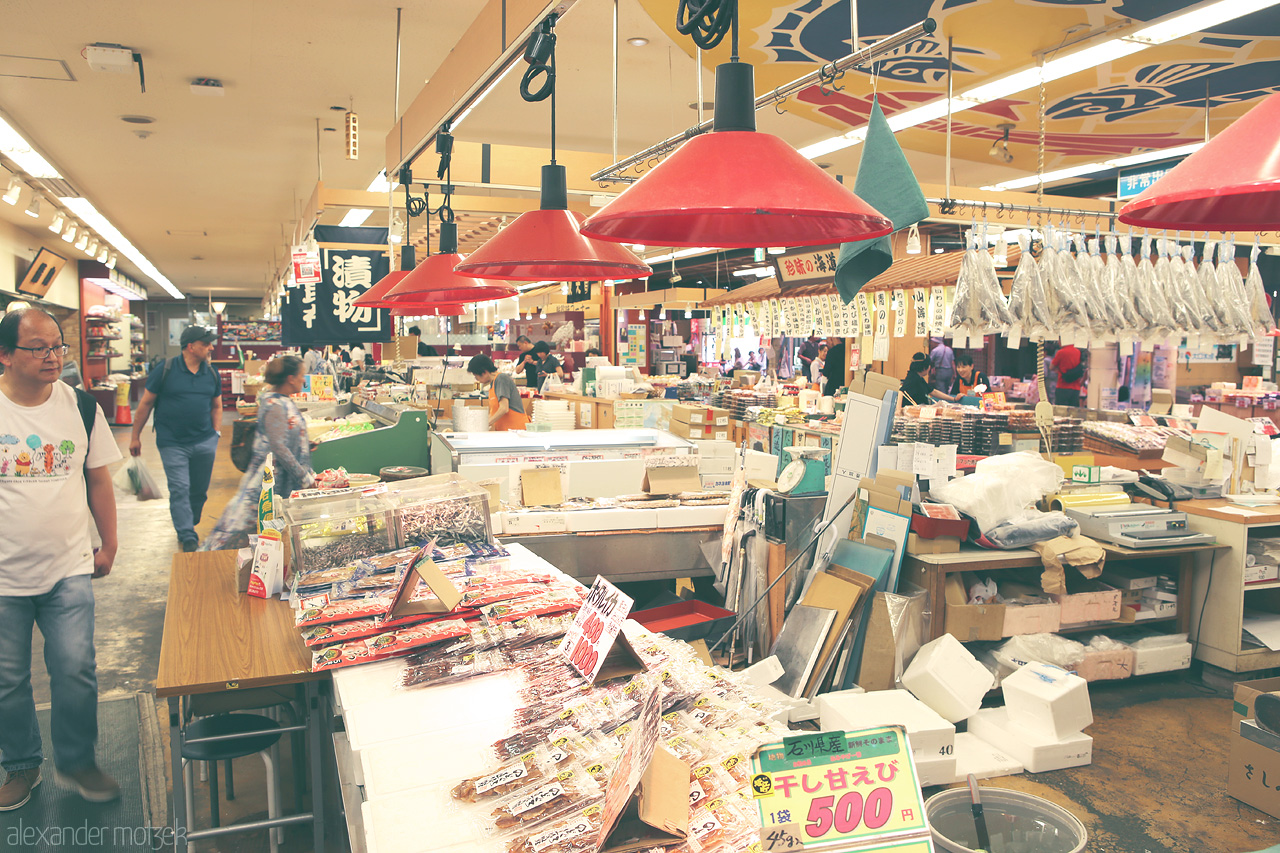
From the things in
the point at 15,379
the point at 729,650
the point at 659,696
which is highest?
the point at 15,379

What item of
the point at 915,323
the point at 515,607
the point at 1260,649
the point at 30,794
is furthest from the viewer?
the point at 915,323

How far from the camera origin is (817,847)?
1490mm

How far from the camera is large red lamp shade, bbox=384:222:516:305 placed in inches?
122

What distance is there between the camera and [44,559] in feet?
9.68

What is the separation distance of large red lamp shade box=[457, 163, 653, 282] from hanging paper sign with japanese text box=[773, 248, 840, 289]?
718 cm

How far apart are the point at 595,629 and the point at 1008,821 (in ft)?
5.26

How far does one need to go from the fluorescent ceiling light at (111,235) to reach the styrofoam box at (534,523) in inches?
442

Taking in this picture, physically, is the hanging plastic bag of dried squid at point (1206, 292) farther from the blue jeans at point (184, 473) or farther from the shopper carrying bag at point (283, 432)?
the blue jeans at point (184, 473)

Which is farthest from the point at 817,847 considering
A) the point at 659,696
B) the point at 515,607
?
the point at 515,607

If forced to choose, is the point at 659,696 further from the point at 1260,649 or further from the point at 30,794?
the point at 1260,649

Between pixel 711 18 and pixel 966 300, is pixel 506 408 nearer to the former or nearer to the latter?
pixel 966 300

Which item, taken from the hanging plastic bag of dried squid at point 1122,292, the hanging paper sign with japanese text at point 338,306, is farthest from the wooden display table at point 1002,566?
the hanging paper sign with japanese text at point 338,306

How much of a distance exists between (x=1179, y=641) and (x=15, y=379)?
5.49m

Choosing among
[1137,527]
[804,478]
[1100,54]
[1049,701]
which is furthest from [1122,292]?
[1049,701]
